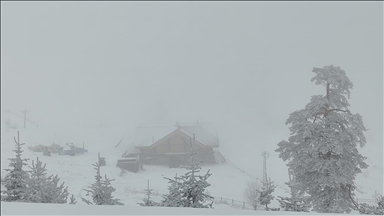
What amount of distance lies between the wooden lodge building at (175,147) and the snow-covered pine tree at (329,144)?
64.3 inches

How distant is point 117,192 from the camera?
5234mm

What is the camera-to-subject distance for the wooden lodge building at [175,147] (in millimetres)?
5387

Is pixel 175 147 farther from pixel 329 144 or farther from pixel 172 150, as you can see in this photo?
pixel 329 144

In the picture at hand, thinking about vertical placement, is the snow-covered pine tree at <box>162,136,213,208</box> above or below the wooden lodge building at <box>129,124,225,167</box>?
below

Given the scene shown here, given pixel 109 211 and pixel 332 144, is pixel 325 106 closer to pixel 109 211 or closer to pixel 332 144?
pixel 332 144

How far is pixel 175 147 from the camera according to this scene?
553 cm

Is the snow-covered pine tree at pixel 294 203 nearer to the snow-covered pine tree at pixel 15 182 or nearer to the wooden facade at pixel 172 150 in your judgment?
the wooden facade at pixel 172 150

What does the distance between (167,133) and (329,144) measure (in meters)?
3.08

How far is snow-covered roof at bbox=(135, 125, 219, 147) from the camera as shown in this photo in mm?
5715

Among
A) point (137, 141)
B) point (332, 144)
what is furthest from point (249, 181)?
point (137, 141)

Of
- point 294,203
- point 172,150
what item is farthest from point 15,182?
point 294,203

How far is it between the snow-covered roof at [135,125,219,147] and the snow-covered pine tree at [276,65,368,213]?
1.81 m

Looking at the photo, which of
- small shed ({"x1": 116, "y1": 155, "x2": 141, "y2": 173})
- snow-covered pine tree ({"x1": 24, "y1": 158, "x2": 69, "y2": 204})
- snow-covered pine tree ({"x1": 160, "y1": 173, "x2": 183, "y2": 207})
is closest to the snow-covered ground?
small shed ({"x1": 116, "y1": 155, "x2": 141, "y2": 173})

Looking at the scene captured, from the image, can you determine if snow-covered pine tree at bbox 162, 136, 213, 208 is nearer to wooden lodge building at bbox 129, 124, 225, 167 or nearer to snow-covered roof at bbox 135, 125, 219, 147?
wooden lodge building at bbox 129, 124, 225, 167
